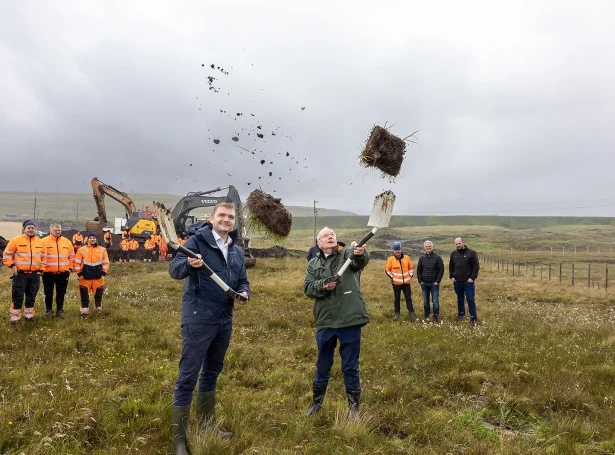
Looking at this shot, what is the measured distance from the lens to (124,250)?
1027 inches

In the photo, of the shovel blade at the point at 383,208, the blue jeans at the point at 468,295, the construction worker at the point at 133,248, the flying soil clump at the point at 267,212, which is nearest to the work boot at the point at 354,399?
the shovel blade at the point at 383,208

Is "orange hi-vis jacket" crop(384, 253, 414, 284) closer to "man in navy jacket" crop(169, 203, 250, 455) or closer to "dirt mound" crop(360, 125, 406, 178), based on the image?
"dirt mound" crop(360, 125, 406, 178)

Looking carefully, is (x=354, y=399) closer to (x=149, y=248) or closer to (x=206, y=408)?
(x=206, y=408)

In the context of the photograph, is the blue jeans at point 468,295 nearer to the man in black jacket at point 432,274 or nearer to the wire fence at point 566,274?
the man in black jacket at point 432,274

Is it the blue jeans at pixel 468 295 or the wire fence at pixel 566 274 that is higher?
the blue jeans at pixel 468 295

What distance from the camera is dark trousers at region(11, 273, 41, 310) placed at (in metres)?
8.37

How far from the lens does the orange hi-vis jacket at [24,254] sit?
8.48 metres

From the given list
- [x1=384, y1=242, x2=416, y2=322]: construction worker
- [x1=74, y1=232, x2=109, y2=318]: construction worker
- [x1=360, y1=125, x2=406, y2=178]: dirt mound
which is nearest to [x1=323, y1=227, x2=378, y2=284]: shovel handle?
[x1=360, y1=125, x2=406, y2=178]: dirt mound

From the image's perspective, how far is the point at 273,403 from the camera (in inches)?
203

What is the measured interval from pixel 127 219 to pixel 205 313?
28.6m

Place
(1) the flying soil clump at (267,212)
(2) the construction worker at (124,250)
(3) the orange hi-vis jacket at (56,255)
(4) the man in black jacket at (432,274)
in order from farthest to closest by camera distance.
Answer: (2) the construction worker at (124,250), (1) the flying soil clump at (267,212), (4) the man in black jacket at (432,274), (3) the orange hi-vis jacket at (56,255)

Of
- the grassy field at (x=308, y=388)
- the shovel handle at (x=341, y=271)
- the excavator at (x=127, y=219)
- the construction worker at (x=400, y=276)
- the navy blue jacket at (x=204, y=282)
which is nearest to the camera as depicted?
the navy blue jacket at (x=204, y=282)

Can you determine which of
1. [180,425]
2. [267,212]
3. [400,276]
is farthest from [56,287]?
[400,276]

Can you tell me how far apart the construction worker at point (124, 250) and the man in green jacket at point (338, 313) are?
935 inches
